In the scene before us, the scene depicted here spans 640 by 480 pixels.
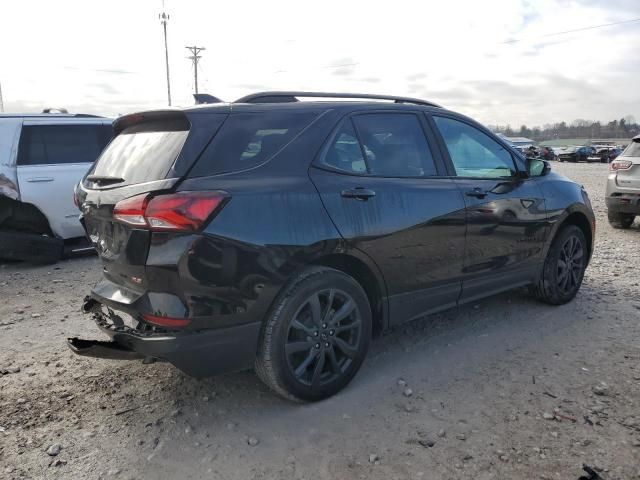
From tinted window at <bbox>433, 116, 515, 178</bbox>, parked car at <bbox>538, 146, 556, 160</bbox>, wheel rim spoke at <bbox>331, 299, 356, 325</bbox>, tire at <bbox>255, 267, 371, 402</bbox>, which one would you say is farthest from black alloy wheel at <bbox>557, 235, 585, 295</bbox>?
parked car at <bbox>538, 146, 556, 160</bbox>

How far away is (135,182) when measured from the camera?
2.95m

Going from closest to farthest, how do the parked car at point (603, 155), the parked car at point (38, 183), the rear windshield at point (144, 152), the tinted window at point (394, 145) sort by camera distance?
the rear windshield at point (144, 152)
the tinted window at point (394, 145)
the parked car at point (38, 183)
the parked car at point (603, 155)

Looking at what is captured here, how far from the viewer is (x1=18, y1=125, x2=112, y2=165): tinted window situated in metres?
6.54

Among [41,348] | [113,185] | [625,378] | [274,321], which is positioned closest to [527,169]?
[625,378]

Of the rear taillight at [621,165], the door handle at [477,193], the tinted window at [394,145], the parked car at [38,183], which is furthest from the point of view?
the rear taillight at [621,165]

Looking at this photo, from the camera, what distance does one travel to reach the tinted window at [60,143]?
6.54m

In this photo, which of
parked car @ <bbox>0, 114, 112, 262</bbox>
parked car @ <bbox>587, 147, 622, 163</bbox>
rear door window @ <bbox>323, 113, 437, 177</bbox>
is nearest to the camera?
rear door window @ <bbox>323, 113, 437, 177</bbox>

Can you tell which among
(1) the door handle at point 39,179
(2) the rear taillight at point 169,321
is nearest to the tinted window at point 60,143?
(1) the door handle at point 39,179

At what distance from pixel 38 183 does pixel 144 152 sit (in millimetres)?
4154

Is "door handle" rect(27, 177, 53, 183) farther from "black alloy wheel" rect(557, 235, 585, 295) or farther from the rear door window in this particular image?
"black alloy wheel" rect(557, 235, 585, 295)

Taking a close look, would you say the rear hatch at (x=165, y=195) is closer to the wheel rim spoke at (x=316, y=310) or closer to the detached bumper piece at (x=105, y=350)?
the detached bumper piece at (x=105, y=350)

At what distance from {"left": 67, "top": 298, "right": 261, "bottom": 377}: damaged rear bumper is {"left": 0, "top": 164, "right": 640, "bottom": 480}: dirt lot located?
0.43 metres

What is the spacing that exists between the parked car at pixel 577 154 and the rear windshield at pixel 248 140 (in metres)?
45.8

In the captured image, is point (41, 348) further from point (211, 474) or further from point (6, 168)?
point (6, 168)
